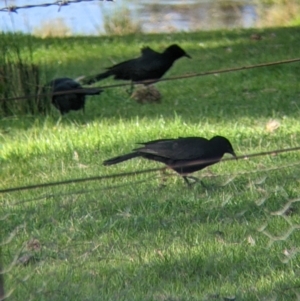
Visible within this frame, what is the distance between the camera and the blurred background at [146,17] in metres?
14.5

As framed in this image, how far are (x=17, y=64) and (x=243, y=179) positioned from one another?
330cm

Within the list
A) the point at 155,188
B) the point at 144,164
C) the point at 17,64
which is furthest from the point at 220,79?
the point at 155,188

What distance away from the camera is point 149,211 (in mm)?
4945

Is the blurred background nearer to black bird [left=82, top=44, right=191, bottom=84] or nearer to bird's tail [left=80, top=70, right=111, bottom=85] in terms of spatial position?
bird's tail [left=80, top=70, right=111, bottom=85]

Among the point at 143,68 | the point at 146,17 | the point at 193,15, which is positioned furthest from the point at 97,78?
the point at 193,15

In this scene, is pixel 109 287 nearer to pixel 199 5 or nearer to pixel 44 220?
pixel 44 220

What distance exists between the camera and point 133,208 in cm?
501

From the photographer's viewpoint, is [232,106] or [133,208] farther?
[232,106]

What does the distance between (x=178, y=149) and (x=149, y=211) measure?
475mm

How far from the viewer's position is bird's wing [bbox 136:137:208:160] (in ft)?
17.0

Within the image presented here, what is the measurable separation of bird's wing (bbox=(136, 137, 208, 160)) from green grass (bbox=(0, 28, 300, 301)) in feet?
0.54

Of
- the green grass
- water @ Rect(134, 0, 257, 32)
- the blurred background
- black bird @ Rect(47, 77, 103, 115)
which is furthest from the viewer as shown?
water @ Rect(134, 0, 257, 32)

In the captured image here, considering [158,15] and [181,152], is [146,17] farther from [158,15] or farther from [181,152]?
[181,152]

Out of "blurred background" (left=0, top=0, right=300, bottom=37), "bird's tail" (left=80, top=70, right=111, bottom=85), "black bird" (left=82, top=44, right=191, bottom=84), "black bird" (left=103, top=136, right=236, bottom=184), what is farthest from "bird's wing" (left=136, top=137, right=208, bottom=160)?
"blurred background" (left=0, top=0, right=300, bottom=37)
